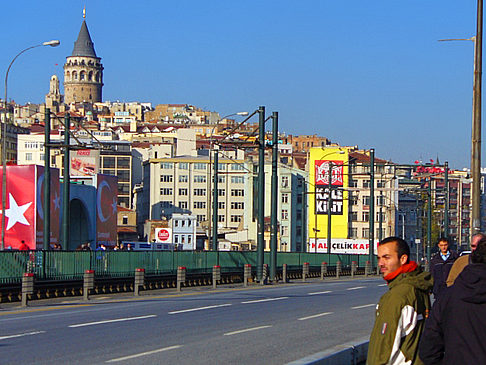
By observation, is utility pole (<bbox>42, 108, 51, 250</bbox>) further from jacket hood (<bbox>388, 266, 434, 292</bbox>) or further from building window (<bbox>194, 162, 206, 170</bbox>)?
building window (<bbox>194, 162, 206, 170</bbox>)

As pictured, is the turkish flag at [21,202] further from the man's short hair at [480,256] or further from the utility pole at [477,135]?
the man's short hair at [480,256]

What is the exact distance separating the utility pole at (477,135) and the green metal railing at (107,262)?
15.1m

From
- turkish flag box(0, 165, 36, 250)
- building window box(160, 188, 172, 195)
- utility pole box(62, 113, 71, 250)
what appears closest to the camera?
utility pole box(62, 113, 71, 250)

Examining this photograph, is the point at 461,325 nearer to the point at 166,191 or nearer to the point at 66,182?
the point at 66,182

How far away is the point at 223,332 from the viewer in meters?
18.5

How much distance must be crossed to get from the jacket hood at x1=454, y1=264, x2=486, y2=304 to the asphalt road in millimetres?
8025

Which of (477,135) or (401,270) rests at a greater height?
(477,135)

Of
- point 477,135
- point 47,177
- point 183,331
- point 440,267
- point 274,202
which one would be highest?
point 477,135

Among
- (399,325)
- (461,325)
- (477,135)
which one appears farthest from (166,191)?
(461,325)

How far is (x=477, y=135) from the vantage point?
20766mm

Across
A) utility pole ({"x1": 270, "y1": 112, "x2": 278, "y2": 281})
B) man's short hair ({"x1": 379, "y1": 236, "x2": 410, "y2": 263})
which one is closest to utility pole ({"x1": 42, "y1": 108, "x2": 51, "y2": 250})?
utility pole ({"x1": 270, "y1": 112, "x2": 278, "y2": 281})

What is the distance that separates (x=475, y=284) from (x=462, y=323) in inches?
10.5

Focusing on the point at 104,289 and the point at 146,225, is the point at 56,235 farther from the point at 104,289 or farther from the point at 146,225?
the point at 146,225

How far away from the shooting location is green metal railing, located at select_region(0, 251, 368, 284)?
1273 inches
